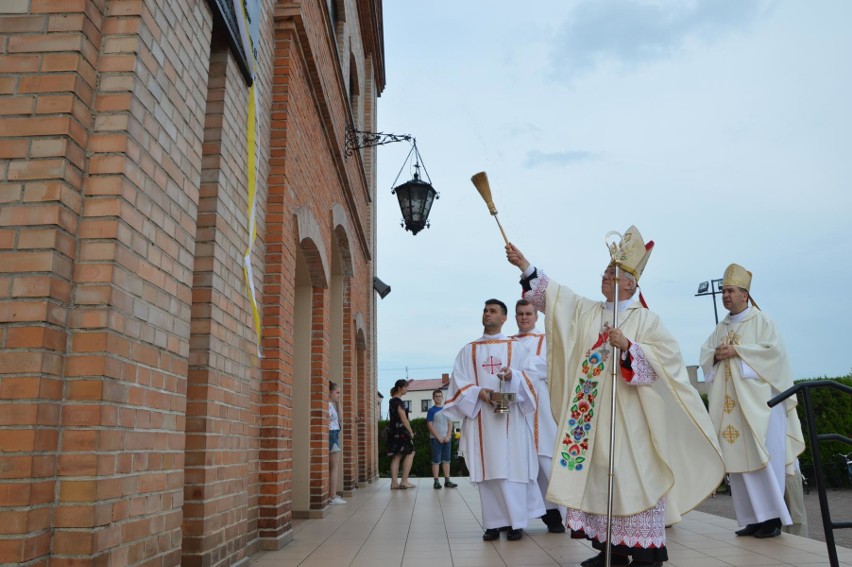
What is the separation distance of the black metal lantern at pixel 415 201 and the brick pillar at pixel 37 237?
25.3ft

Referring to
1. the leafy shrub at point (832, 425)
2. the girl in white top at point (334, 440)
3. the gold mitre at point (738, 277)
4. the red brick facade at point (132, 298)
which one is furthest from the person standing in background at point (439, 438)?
A: the leafy shrub at point (832, 425)

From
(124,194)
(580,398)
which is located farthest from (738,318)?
(124,194)

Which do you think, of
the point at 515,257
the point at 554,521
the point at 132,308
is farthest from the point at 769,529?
the point at 132,308

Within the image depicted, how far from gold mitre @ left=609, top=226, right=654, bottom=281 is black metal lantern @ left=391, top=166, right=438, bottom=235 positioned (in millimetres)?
5681

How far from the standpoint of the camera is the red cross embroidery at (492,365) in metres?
6.97

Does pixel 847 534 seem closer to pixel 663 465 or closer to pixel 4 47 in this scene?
pixel 663 465

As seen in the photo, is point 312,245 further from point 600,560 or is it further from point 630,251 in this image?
point 600,560

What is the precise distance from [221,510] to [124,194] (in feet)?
7.03

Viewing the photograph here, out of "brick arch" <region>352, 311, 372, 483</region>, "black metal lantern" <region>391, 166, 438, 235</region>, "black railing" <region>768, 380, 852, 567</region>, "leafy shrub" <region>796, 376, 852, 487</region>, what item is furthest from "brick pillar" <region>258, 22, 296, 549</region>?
"leafy shrub" <region>796, 376, 852, 487</region>

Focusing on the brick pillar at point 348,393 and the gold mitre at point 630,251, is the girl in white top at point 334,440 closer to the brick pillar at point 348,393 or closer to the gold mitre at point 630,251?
the brick pillar at point 348,393

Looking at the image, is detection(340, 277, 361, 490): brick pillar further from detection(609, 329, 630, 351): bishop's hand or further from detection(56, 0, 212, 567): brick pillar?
detection(56, 0, 212, 567): brick pillar

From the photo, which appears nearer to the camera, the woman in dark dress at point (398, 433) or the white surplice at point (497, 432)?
the white surplice at point (497, 432)

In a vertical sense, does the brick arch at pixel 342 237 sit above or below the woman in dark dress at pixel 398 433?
above

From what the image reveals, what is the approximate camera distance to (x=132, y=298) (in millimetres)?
3111
